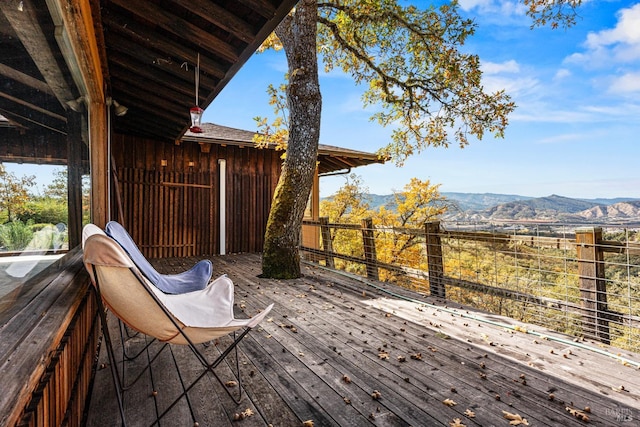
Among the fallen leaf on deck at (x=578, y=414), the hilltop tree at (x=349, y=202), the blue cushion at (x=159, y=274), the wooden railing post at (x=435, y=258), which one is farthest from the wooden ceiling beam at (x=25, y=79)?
the hilltop tree at (x=349, y=202)

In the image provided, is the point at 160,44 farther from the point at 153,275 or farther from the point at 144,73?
the point at 153,275

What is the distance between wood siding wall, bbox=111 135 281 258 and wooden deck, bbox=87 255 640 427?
201 inches

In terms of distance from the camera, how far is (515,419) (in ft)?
5.78

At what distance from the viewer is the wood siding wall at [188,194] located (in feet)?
24.3

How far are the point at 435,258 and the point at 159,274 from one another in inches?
130

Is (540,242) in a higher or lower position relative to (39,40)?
lower

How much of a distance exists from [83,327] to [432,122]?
815 centimetres

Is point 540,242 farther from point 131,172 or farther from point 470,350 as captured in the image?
point 131,172

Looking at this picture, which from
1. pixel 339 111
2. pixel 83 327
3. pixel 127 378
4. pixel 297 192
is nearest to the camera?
pixel 83 327

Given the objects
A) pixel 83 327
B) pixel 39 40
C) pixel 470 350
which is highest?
pixel 39 40

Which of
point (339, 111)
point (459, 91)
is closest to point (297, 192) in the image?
point (459, 91)

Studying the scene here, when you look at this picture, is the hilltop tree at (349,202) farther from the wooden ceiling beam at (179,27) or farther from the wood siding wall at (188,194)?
the wooden ceiling beam at (179,27)

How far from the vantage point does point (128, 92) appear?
4777 mm

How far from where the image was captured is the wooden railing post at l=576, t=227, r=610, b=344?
121 inches
